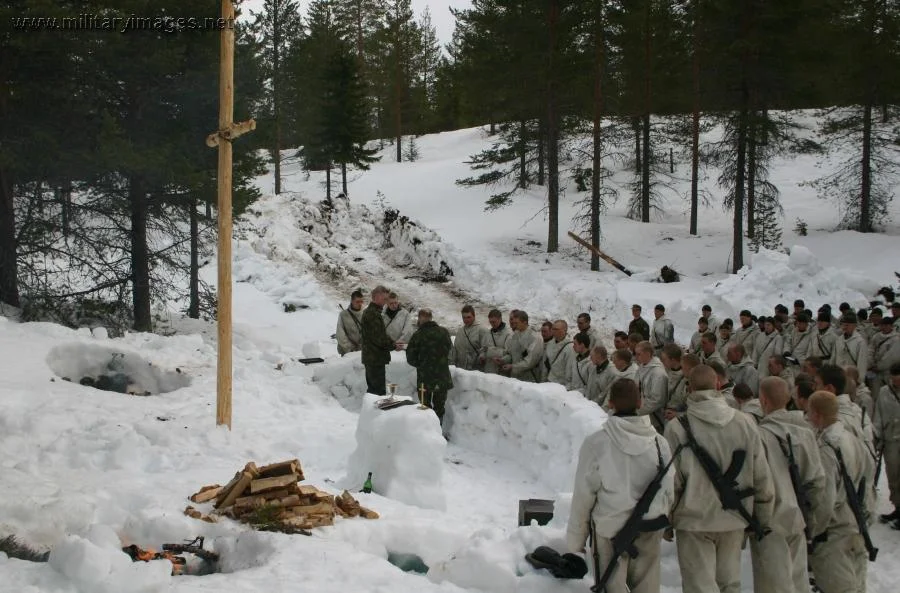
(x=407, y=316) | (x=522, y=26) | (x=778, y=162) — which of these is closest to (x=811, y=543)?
(x=407, y=316)

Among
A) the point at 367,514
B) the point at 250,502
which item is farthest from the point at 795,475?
the point at 250,502

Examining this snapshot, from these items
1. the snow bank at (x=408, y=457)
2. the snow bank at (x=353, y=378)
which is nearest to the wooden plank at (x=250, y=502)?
the snow bank at (x=408, y=457)

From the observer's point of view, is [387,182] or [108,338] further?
[387,182]

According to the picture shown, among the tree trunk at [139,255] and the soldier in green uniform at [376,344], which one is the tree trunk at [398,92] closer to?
the tree trunk at [139,255]

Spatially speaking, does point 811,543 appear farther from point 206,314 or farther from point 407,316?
point 206,314

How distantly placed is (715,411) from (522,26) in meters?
22.0

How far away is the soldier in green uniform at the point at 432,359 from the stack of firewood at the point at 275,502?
3.42 meters

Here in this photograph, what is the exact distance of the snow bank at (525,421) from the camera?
862 cm

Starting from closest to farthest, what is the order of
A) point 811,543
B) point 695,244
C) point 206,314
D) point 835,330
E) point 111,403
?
point 811,543
point 111,403
point 835,330
point 206,314
point 695,244

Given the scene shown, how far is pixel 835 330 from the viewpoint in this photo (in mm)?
11375

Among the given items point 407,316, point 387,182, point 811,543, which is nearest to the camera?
point 811,543

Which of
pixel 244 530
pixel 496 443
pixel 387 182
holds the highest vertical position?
pixel 387 182

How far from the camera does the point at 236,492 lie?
6422 mm

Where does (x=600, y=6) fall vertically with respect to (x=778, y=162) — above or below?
above
